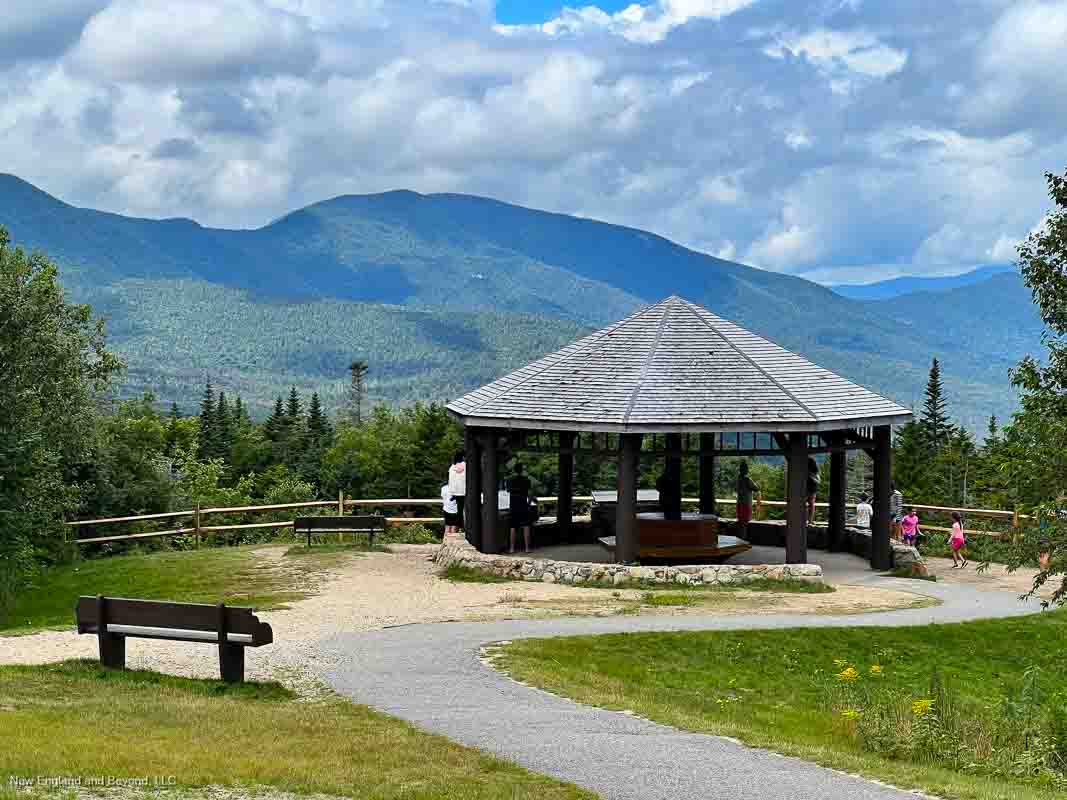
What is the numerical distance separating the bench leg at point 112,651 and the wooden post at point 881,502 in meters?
14.5

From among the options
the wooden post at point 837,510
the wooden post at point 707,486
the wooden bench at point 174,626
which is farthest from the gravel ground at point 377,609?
the wooden post at point 707,486

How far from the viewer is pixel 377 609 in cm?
1917

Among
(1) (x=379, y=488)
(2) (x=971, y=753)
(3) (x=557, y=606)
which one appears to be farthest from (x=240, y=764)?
(1) (x=379, y=488)

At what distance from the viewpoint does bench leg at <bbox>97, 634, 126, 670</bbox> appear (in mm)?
13570

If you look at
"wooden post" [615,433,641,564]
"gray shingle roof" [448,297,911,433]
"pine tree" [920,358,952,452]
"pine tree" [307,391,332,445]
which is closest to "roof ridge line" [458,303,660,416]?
"gray shingle roof" [448,297,911,433]

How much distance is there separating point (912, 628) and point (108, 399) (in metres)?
28.5

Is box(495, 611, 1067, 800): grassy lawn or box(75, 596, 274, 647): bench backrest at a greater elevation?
box(75, 596, 274, 647): bench backrest

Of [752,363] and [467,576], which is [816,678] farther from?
[752,363]

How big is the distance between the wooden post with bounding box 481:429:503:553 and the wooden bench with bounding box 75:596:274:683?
11.2 m

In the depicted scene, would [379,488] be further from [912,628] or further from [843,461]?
[912,628]

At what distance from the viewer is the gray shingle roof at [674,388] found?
74.9ft

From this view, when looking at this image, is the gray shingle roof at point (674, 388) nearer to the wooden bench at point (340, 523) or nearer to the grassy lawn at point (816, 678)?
the wooden bench at point (340, 523)

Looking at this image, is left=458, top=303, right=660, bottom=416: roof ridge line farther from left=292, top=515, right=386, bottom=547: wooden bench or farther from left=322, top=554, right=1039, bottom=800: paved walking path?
left=322, top=554, right=1039, bottom=800: paved walking path

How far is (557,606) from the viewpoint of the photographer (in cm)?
1978
